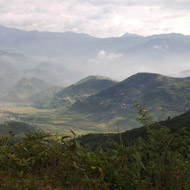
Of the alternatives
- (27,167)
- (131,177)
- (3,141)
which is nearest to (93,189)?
(131,177)

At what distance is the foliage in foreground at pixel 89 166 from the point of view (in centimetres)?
514

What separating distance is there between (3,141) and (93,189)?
393 centimetres

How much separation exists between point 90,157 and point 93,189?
1063 mm

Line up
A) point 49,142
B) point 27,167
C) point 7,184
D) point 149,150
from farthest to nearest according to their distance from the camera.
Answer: point 49,142 < point 149,150 < point 27,167 < point 7,184

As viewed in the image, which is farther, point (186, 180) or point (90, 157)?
point (90, 157)

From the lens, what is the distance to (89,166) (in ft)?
19.5

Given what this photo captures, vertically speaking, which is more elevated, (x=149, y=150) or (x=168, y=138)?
(x=168, y=138)

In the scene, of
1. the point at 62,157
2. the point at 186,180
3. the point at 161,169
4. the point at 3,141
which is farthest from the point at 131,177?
the point at 3,141

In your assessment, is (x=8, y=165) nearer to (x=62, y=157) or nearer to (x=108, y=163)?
(x=62, y=157)

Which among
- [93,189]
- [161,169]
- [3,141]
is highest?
[3,141]

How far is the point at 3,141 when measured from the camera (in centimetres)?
741

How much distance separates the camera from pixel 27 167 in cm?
616

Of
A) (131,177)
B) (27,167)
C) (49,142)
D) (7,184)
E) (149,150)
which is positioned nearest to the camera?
(7,184)

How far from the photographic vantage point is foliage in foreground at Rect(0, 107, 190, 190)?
5145 millimetres
